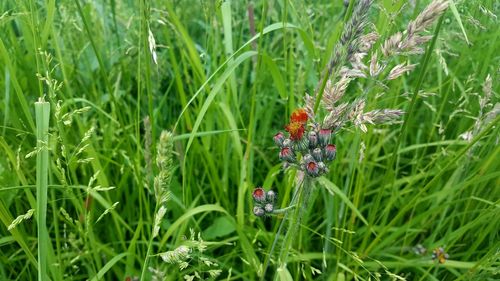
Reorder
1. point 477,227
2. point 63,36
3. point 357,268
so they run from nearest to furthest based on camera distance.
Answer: point 357,268 < point 477,227 < point 63,36

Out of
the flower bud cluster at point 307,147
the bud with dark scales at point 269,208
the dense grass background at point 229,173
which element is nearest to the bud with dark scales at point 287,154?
the flower bud cluster at point 307,147

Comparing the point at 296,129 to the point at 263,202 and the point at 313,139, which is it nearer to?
the point at 313,139

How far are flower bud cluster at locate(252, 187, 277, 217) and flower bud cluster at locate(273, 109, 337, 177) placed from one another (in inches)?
3.4

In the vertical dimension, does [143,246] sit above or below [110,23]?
below

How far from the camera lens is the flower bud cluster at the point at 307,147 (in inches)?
39.3

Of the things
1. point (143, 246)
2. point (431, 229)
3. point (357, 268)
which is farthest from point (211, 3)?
point (431, 229)

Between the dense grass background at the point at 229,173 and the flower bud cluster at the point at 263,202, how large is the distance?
0.31 meters

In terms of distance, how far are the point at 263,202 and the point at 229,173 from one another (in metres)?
0.79

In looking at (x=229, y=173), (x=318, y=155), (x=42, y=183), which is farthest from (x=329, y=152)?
(x=229, y=173)

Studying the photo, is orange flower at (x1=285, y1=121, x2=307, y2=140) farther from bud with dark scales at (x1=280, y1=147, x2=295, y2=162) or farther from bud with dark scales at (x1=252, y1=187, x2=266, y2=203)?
bud with dark scales at (x1=252, y1=187, x2=266, y2=203)

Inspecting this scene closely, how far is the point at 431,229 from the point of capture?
73.9 inches

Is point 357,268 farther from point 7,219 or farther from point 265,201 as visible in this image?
point 7,219

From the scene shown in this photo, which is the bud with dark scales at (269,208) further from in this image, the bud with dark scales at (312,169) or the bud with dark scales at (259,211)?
the bud with dark scales at (312,169)

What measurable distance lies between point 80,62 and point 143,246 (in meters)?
1.00
